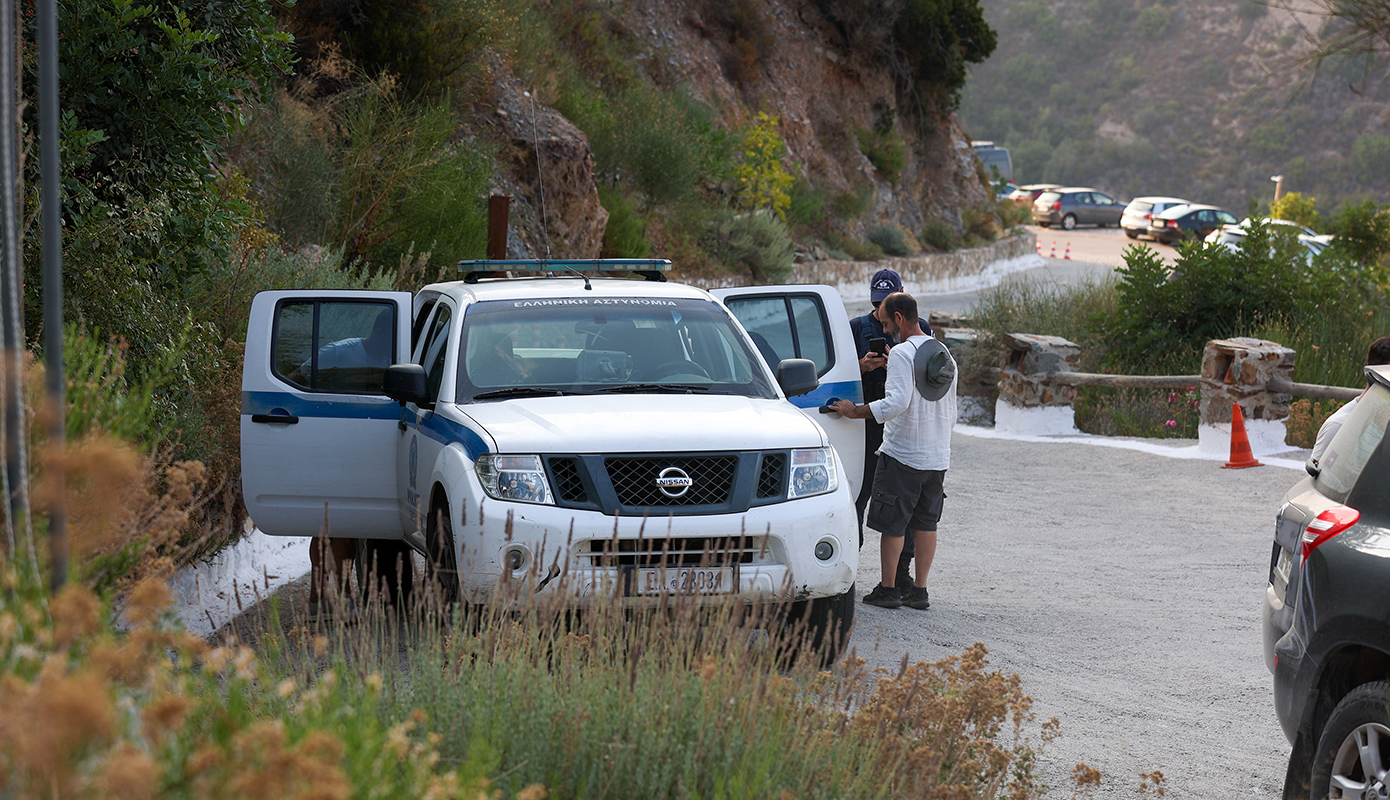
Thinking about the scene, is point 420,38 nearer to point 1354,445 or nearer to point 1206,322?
point 1206,322

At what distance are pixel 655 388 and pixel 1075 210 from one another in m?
50.2

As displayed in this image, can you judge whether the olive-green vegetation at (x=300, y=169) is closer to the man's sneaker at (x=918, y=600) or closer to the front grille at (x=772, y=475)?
the front grille at (x=772, y=475)

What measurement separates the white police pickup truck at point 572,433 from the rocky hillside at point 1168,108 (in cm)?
7552

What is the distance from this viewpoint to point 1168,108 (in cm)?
9119

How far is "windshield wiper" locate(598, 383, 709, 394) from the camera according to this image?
6078 mm

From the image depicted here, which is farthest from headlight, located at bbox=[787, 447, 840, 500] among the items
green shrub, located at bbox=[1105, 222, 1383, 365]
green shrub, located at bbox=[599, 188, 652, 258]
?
green shrub, located at bbox=[599, 188, 652, 258]

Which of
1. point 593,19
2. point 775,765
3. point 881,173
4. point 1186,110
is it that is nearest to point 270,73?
point 775,765

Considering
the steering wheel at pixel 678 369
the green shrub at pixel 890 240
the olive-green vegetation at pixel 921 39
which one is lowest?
the steering wheel at pixel 678 369

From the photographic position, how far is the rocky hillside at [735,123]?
18.3 metres

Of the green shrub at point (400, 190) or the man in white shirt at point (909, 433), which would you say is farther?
the green shrub at point (400, 190)

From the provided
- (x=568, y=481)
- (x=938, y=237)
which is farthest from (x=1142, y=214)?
(x=568, y=481)

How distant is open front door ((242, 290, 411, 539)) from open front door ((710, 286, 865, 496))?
1910 mm

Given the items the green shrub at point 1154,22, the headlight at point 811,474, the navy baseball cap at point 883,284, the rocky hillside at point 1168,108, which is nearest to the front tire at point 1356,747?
the headlight at point 811,474

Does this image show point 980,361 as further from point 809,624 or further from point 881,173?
point 881,173
